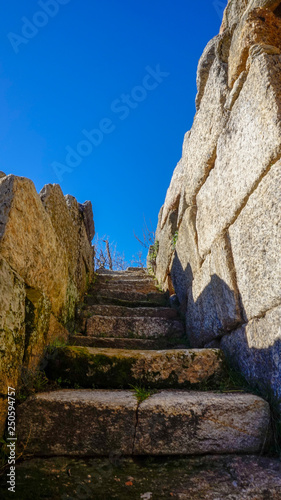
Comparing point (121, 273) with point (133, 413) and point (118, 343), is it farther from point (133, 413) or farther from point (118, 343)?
point (133, 413)

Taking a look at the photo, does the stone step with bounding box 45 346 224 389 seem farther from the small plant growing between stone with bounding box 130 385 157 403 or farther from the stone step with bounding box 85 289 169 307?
the stone step with bounding box 85 289 169 307

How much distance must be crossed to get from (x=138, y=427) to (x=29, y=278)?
1.15 metres

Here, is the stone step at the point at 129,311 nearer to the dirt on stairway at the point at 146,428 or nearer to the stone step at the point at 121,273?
the dirt on stairway at the point at 146,428

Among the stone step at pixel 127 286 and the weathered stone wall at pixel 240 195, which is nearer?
the weathered stone wall at pixel 240 195

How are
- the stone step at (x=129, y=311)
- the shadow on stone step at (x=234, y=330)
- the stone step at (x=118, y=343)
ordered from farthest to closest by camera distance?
the stone step at (x=129, y=311)
the stone step at (x=118, y=343)
the shadow on stone step at (x=234, y=330)

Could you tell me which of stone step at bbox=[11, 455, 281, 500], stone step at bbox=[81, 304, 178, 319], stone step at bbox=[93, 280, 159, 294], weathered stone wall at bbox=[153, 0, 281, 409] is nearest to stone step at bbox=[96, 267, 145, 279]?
stone step at bbox=[93, 280, 159, 294]

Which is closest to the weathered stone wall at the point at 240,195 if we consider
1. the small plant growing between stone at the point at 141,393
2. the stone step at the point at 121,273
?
the small plant growing between stone at the point at 141,393

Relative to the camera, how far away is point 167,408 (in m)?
1.58

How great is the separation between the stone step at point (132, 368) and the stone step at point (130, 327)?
1.09 meters

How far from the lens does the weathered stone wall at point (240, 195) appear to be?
1722mm

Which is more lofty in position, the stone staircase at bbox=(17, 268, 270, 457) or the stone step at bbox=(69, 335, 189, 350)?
the stone step at bbox=(69, 335, 189, 350)

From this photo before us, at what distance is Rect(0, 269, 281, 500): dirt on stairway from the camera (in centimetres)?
125

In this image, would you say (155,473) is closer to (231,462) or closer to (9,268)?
(231,462)

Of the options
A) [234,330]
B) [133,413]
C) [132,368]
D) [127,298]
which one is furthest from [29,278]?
[127,298]
